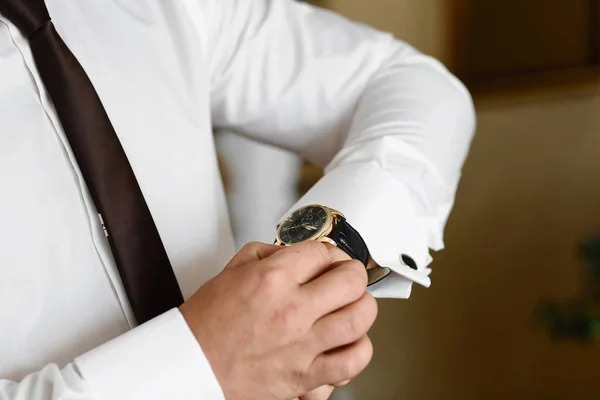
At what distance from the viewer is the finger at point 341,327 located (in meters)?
0.48

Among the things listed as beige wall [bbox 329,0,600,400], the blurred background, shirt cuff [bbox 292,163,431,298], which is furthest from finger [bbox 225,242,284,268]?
beige wall [bbox 329,0,600,400]

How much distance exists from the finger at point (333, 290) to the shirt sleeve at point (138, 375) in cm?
9

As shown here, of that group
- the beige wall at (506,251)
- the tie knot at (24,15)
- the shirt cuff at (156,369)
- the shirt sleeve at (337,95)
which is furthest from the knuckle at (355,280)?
the beige wall at (506,251)

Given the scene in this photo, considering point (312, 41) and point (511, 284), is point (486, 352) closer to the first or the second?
point (511, 284)

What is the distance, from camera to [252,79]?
83cm

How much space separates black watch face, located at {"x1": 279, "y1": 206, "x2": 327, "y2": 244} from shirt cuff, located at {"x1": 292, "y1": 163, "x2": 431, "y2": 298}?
2.2 inches

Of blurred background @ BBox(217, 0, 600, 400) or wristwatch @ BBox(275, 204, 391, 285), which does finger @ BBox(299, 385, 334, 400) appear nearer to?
wristwatch @ BBox(275, 204, 391, 285)

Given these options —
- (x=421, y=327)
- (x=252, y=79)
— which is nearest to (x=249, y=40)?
(x=252, y=79)

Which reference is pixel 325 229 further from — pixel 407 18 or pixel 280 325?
pixel 407 18

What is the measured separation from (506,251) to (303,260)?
1.34m

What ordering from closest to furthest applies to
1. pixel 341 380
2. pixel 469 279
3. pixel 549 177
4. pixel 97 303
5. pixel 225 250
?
pixel 341 380
pixel 97 303
pixel 225 250
pixel 549 177
pixel 469 279

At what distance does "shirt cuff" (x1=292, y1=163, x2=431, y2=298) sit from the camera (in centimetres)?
65

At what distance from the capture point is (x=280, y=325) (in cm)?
47

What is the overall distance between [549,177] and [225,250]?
1139 millimetres
